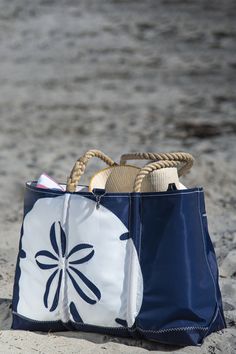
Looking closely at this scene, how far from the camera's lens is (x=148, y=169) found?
215cm

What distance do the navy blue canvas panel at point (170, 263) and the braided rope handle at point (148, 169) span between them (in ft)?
0.18

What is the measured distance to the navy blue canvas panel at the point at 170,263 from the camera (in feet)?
6.66

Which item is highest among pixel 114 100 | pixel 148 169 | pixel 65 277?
pixel 114 100

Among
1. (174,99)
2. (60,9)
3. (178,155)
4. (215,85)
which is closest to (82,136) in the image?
(174,99)

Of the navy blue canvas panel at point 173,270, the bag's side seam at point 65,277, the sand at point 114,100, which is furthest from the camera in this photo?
the sand at point 114,100

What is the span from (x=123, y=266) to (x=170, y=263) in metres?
0.16

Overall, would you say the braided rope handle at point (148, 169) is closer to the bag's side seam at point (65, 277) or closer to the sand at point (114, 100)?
the bag's side seam at point (65, 277)

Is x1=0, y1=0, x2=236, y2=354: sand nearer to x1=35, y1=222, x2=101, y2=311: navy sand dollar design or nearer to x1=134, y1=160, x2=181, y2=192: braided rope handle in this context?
x1=35, y1=222, x2=101, y2=311: navy sand dollar design

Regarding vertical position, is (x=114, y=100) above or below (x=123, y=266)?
above

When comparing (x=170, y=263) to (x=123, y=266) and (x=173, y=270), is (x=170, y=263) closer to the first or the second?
(x=173, y=270)

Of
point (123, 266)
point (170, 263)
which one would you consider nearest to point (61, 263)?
point (123, 266)

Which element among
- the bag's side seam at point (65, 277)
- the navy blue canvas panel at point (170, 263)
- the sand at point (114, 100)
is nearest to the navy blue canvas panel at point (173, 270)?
the navy blue canvas panel at point (170, 263)

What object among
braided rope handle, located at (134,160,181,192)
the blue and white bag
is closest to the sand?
the blue and white bag

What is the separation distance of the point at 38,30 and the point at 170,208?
31.3 ft
